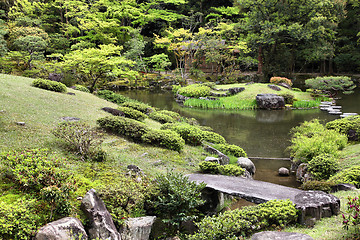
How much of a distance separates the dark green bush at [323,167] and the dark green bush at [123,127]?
15.1ft

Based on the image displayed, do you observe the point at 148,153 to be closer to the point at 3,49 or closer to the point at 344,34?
the point at 3,49

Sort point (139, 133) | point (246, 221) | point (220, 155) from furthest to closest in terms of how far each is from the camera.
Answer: point (220, 155)
point (139, 133)
point (246, 221)

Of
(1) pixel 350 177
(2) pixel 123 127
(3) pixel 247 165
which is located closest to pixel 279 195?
(1) pixel 350 177

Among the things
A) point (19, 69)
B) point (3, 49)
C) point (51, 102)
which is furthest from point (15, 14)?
point (51, 102)

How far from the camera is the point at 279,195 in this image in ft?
17.0

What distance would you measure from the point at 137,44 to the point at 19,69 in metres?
10.9

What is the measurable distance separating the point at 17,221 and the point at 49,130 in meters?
3.48

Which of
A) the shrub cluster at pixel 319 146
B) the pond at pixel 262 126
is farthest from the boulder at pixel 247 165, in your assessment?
the shrub cluster at pixel 319 146

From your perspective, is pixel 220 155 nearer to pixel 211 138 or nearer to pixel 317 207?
pixel 211 138

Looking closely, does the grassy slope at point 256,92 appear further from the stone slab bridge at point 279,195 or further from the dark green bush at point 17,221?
the dark green bush at point 17,221

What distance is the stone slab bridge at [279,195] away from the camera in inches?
165

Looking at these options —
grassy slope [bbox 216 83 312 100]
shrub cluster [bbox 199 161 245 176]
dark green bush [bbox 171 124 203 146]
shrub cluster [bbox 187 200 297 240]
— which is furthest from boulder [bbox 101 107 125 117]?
grassy slope [bbox 216 83 312 100]

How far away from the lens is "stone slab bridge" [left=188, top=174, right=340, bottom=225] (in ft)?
13.8

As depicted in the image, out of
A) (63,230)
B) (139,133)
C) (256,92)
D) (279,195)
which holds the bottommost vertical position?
(279,195)
